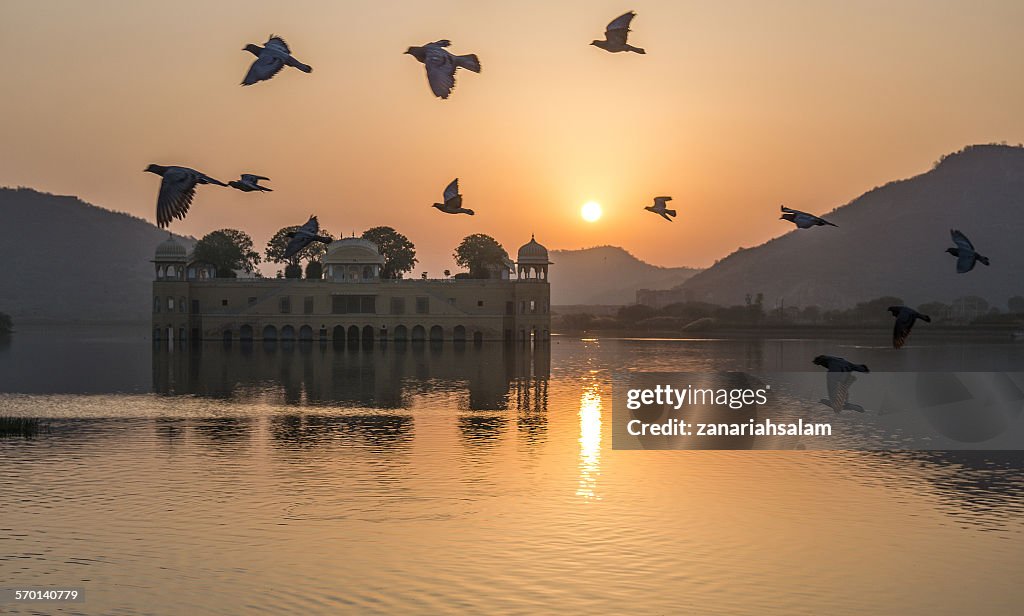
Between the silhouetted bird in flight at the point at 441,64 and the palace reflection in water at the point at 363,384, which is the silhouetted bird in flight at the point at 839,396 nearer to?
the palace reflection in water at the point at 363,384

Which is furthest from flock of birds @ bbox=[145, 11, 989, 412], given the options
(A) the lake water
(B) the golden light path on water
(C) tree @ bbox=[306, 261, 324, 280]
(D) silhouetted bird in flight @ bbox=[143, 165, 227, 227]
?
(C) tree @ bbox=[306, 261, 324, 280]

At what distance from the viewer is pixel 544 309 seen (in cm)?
14450

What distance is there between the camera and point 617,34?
2283 centimetres

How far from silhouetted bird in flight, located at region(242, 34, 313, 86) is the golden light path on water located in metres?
19.3

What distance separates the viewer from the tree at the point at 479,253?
170375mm

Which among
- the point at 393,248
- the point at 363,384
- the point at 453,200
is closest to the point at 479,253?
the point at 393,248

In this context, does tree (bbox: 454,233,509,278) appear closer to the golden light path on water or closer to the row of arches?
the row of arches

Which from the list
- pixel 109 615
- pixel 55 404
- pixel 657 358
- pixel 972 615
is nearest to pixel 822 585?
pixel 972 615

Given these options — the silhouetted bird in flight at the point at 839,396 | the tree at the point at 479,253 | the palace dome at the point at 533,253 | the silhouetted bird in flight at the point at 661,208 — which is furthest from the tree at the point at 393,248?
the silhouetted bird in flight at the point at 661,208

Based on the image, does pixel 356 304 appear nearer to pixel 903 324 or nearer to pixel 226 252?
pixel 226 252

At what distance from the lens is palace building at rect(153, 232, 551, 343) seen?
14325 centimetres

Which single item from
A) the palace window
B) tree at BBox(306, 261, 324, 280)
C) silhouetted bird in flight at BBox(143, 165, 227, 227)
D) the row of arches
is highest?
tree at BBox(306, 261, 324, 280)

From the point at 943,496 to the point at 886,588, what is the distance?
1107cm

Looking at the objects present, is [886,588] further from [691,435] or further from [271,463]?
[691,435]
